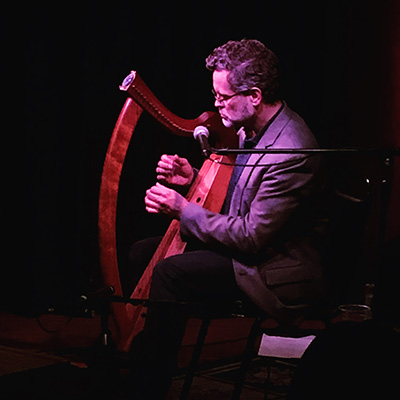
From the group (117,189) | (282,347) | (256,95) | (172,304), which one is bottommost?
(282,347)

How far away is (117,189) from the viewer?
2.06 meters

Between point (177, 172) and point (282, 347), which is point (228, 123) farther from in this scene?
point (282, 347)

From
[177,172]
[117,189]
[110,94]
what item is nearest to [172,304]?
[117,189]

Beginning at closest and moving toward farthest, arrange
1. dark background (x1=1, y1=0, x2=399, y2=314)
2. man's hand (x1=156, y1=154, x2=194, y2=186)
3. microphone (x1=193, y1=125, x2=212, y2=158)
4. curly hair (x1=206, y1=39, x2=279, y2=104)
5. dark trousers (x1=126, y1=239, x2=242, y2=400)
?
1. dark trousers (x1=126, y1=239, x2=242, y2=400)
2. microphone (x1=193, y1=125, x2=212, y2=158)
3. curly hair (x1=206, y1=39, x2=279, y2=104)
4. man's hand (x1=156, y1=154, x2=194, y2=186)
5. dark background (x1=1, y1=0, x2=399, y2=314)

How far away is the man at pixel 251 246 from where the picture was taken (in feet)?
6.01

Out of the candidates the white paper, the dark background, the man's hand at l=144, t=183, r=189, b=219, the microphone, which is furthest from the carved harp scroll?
the dark background

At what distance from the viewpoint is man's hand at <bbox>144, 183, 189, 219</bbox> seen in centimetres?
196

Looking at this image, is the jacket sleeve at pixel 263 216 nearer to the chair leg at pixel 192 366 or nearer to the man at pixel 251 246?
the man at pixel 251 246

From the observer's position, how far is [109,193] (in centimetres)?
205

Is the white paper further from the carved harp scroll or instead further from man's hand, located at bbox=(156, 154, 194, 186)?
man's hand, located at bbox=(156, 154, 194, 186)

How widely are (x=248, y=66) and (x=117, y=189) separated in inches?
23.0

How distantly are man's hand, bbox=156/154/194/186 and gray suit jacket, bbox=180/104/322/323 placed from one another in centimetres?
33

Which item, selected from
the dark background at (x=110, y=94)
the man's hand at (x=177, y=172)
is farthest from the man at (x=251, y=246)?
the dark background at (x=110, y=94)

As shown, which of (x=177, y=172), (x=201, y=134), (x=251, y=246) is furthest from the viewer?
(x=177, y=172)
